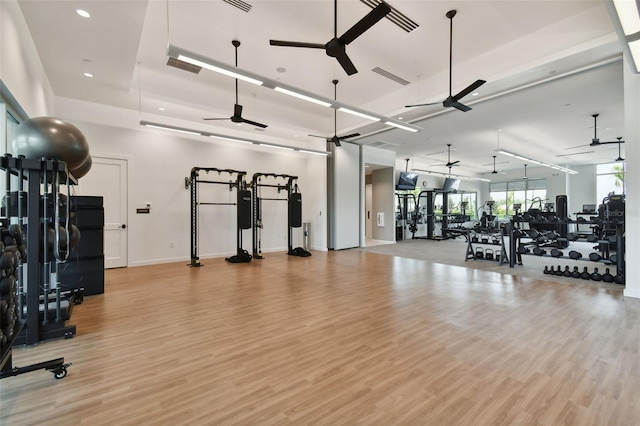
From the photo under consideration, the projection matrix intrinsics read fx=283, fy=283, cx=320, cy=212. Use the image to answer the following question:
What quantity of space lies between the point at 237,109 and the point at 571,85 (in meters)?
6.37

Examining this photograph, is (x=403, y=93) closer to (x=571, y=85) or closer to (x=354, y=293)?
(x=571, y=85)

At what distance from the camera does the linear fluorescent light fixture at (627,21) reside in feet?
7.87

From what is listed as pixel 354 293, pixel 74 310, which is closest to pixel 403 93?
pixel 354 293

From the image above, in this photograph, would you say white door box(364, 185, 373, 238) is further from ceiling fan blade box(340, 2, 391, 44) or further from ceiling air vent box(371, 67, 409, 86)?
ceiling fan blade box(340, 2, 391, 44)

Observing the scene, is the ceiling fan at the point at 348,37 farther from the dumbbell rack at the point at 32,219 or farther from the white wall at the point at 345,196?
the white wall at the point at 345,196

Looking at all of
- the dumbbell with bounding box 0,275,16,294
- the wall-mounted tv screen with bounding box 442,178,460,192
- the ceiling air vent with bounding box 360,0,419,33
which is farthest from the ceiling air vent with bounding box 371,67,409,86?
the wall-mounted tv screen with bounding box 442,178,460,192

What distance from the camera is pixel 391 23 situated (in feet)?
13.5

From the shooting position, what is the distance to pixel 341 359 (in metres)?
2.38

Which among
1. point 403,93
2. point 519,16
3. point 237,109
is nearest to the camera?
point 519,16

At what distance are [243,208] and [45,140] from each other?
15.4 feet

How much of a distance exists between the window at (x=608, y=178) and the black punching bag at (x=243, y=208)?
1565 cm

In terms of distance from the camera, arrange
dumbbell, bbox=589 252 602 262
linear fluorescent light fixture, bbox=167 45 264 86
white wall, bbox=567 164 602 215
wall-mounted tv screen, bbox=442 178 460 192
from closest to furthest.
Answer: linear fluorescent light fixture, bbox=167 45 264 86
dumbbell, bbox=589 252 602 262
white wall, bbox=567 164 602 215
wall-mounted tv screen, bbox=442 178 460 192

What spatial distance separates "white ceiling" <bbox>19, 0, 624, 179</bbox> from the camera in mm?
3762

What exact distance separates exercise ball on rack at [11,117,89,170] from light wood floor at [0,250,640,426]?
180 centimetres
